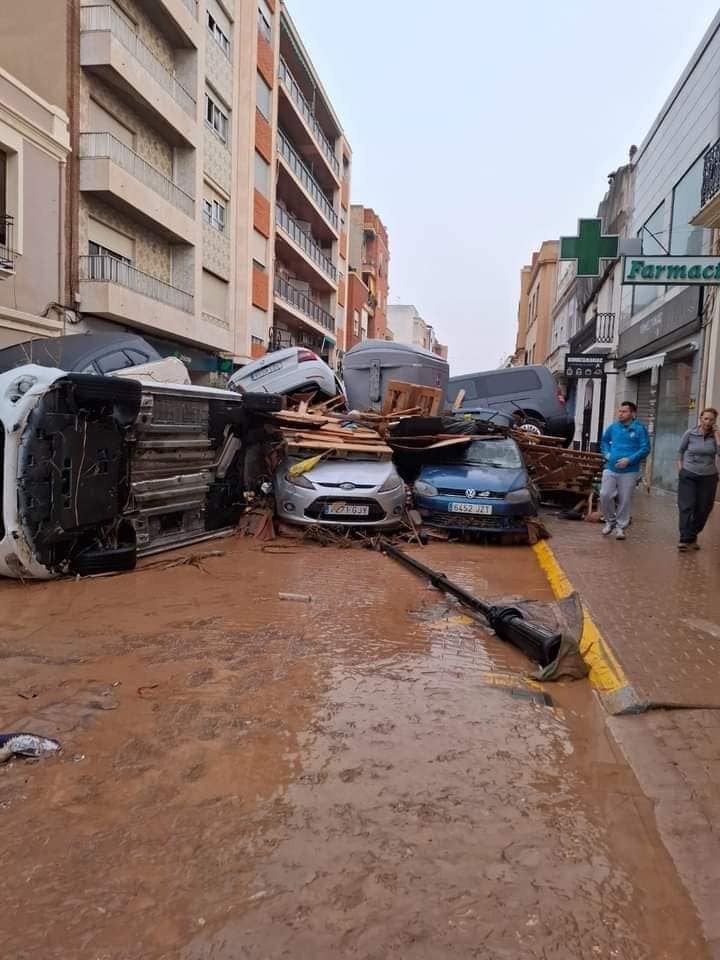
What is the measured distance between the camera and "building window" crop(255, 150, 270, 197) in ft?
85.0

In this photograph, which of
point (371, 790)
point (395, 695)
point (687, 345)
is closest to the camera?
point (371, 790)

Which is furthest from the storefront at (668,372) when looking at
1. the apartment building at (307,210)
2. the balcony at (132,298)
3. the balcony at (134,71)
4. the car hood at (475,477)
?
the apartment building at (307,210)

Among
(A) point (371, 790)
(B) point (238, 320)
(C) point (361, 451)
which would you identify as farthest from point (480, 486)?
(B) point (238, 320)

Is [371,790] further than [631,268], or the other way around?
[631,268]

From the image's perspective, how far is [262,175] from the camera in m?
26.5

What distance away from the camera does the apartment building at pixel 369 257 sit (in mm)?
51469

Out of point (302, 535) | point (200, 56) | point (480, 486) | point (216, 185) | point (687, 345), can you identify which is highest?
point (200, 56)

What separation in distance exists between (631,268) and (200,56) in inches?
648

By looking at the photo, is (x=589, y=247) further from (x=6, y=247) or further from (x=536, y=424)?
(x=6, y=247)

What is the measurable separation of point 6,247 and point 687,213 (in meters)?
14.0

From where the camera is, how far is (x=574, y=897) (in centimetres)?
216

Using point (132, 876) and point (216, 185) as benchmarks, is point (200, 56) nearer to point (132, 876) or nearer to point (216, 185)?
point (216, 185)

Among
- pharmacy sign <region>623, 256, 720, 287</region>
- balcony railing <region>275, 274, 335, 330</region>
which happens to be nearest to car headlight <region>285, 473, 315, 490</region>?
pharmacy sign <region>623, 256, 720, 287</region>

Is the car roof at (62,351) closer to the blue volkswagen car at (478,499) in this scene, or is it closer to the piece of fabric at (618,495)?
the blue volkswagen car at (478,499)
